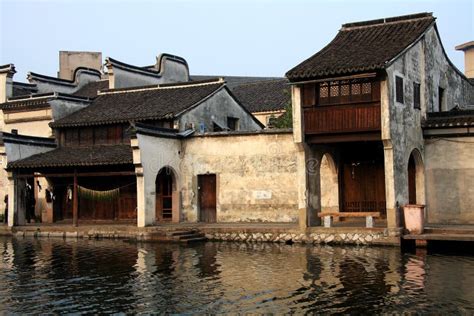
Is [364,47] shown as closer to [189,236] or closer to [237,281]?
[189,236]

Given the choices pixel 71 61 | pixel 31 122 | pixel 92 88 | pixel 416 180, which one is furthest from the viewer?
pixel 71 61

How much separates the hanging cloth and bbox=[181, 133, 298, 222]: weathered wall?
10.8 ft

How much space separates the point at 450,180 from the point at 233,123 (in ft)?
43.3

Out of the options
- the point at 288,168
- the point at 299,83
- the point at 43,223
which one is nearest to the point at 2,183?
the point at 43,223

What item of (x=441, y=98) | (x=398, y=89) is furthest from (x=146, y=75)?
(x=398, y=89)

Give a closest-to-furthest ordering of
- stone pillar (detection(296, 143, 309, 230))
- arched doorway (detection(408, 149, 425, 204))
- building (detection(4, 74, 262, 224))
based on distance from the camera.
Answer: stone pillar (detection(296, 143, 309, 230)) → arched doorway (detection(408, 149, 425, 204)) → building (detection(4, 74, 262, 224))

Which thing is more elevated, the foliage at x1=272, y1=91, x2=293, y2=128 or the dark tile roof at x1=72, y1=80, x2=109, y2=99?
the dark tile roof at x1=72, y1=80, x2=109, y2=99

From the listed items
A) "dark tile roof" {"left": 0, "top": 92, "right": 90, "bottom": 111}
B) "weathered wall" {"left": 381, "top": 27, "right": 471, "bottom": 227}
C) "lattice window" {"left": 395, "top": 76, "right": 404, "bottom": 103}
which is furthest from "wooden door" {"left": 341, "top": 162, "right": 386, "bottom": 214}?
"dark tile roof" {"left": 0, "top": 92, "right": 90, "bottom": 111}

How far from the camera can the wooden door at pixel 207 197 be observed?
28.8m

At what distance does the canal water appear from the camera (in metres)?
12.9

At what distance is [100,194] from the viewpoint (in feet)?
97.9

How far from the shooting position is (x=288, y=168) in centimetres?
2689

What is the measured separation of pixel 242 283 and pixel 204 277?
1334mm

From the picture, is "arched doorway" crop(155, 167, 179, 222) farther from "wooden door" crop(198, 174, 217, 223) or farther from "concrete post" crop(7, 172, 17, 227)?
"concrete post" crop(7, 172, 17, 227)
